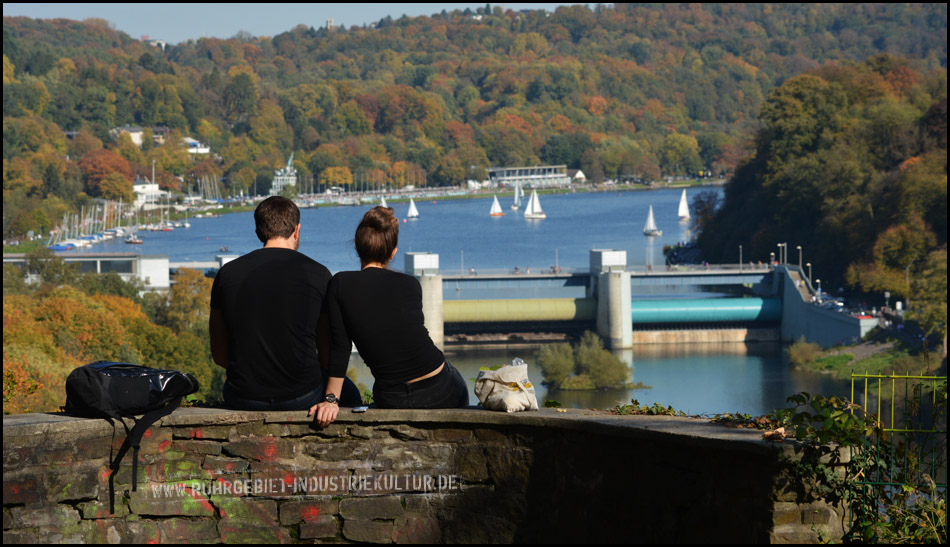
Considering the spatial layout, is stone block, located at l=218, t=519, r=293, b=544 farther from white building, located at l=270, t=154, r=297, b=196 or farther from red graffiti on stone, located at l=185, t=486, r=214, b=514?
white building, located at l=270, t=154, r=297, b=196

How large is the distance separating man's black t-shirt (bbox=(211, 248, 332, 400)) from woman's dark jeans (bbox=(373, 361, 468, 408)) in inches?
10.7

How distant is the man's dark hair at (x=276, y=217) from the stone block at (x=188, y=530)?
3.45 feet

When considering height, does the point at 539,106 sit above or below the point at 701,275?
above

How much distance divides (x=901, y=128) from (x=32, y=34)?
153169mm

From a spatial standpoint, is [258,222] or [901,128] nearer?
[258,222]

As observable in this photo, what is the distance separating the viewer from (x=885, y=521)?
13.4ft

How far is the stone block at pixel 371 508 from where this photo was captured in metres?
4.60

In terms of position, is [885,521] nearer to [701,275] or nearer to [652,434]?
[652,434]

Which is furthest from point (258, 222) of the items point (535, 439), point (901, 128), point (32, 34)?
point (32, 34)

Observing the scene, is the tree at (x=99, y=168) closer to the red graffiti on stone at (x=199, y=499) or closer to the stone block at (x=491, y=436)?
the red graffiti on stone at (x=199, y=499)

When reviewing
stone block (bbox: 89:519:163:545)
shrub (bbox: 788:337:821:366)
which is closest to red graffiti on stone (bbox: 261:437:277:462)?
stone block (bbox: 89:519:163:545)

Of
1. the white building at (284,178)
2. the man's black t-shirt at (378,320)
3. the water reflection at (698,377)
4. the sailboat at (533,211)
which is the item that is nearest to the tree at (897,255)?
the water reflection at (698,377)

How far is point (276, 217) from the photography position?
470 centimetres

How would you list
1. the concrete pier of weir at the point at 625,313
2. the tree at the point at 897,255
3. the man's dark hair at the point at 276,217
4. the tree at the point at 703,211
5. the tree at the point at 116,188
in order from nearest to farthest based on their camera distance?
the man's dark hair at the point at 276,217 < the concrete pier of weir at the point at 625,313 < the tree at the point at 897,255 < the tree at the point at 703,211 < the tree at the point at 116,188
